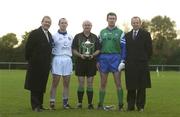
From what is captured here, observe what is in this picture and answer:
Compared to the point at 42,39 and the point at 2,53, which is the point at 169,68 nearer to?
the point at 2,53

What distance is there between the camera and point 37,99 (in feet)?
38.2

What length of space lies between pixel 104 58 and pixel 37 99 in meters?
1.81

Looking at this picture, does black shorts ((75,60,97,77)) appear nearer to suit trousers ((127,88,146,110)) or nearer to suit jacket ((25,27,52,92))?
suit jacket ((25,27,52,92))

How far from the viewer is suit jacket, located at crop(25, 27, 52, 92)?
11573 millimetres

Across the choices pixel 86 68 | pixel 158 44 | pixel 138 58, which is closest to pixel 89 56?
pixel 86 68

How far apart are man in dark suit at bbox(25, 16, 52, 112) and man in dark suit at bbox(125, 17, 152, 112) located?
72.3 inches

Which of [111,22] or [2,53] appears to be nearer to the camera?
[111,22]

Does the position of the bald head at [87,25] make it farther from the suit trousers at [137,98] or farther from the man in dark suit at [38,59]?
the suit trousers at [137,98]

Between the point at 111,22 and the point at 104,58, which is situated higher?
the point at 111,22

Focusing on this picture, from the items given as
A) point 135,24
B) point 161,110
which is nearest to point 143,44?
point 135,24

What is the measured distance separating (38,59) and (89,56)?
1.19m

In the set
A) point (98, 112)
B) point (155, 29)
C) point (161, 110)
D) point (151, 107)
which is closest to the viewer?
point (98, 112)

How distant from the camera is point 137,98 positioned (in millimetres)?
11797

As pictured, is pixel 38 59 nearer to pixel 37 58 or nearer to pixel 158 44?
pixel 37 58
